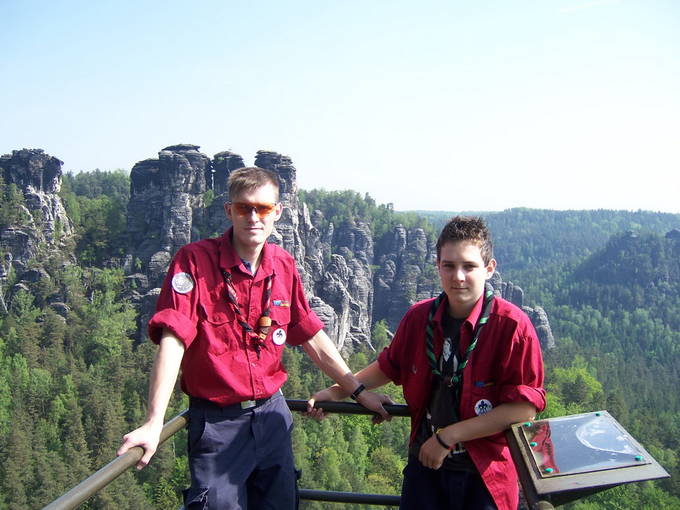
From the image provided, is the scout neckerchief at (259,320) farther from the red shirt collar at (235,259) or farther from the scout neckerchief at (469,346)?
the scout neckerchief at (469,346)

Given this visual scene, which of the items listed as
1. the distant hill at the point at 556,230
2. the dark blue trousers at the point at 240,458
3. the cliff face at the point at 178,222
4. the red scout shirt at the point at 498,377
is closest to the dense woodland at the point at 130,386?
the cliff face at the point at 178,222

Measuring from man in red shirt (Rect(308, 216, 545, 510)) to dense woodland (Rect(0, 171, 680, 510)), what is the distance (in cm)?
2126

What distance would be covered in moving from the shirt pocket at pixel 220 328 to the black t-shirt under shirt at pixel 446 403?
1.07m

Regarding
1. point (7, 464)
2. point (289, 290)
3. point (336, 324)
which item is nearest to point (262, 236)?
point (289, 290)

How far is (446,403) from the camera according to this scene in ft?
9.44

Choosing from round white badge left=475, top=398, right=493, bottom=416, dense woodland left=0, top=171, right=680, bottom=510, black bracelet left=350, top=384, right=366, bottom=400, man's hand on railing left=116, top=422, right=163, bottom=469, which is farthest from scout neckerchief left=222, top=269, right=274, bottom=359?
dense woodland left=0, top=171, right=680, bottom=510

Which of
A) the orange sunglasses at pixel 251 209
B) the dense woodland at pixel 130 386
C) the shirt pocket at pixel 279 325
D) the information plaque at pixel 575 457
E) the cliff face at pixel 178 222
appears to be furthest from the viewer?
the cliff face at pixel 178 222

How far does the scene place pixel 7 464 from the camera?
24.5 meters

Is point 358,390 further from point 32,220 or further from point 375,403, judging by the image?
point 32,220

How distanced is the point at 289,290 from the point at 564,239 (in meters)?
170

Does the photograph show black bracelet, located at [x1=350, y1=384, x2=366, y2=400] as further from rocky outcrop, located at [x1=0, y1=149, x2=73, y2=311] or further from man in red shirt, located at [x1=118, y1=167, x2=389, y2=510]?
rocky outcrop, located at [x1=0, y1=149, x2=73, y2=311]

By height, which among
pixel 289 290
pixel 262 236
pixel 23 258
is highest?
pixel 262 236

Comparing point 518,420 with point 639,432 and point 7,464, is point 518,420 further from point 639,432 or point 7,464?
point 639,432

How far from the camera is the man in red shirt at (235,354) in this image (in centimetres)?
293
